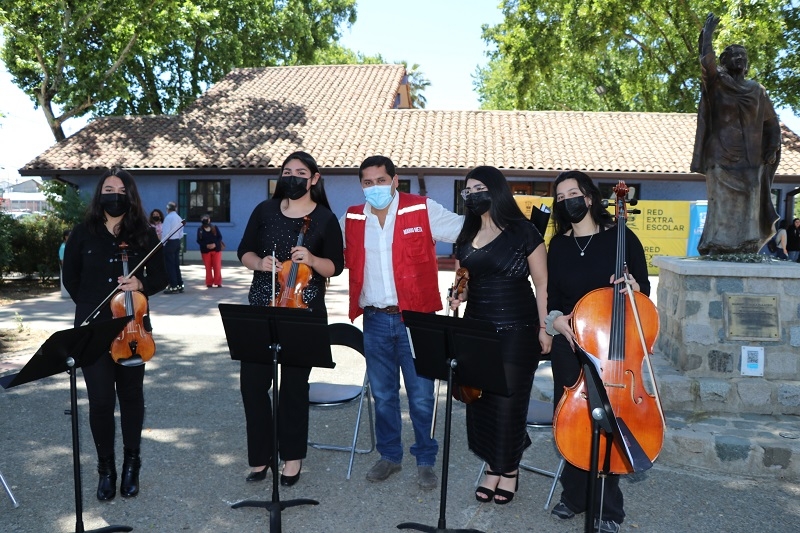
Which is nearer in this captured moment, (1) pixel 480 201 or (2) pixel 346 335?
(1) pixel 480 201

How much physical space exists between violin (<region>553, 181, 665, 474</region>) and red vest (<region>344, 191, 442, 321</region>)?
3.69 feet

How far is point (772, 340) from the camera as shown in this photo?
557cm

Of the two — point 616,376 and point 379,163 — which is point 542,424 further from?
point 379,163

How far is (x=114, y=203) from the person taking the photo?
13.4 feet

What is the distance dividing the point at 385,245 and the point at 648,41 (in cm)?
2446

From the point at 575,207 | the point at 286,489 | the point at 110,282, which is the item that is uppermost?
the point at 575,207

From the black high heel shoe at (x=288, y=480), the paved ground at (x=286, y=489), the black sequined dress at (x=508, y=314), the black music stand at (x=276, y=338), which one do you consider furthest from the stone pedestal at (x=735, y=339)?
the black music stand at (x=276, y=338)

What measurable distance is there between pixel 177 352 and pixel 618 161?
16.0 metres

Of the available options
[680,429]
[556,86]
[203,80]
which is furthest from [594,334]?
[556,86]

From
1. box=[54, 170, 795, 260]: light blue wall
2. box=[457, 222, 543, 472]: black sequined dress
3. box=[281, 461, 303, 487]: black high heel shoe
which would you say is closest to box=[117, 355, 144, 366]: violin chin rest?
box=[281, 461, 303, 487]: black high heel shoe

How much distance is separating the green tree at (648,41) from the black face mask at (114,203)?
17.2 m

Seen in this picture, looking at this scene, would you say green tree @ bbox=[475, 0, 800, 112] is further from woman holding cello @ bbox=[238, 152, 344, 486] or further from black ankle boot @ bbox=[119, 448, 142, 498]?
black ankle boot @ bbox=[119, 448, 142, 498]

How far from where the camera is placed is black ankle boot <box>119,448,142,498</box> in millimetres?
4137

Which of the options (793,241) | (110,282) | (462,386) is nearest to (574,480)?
(462,386)
